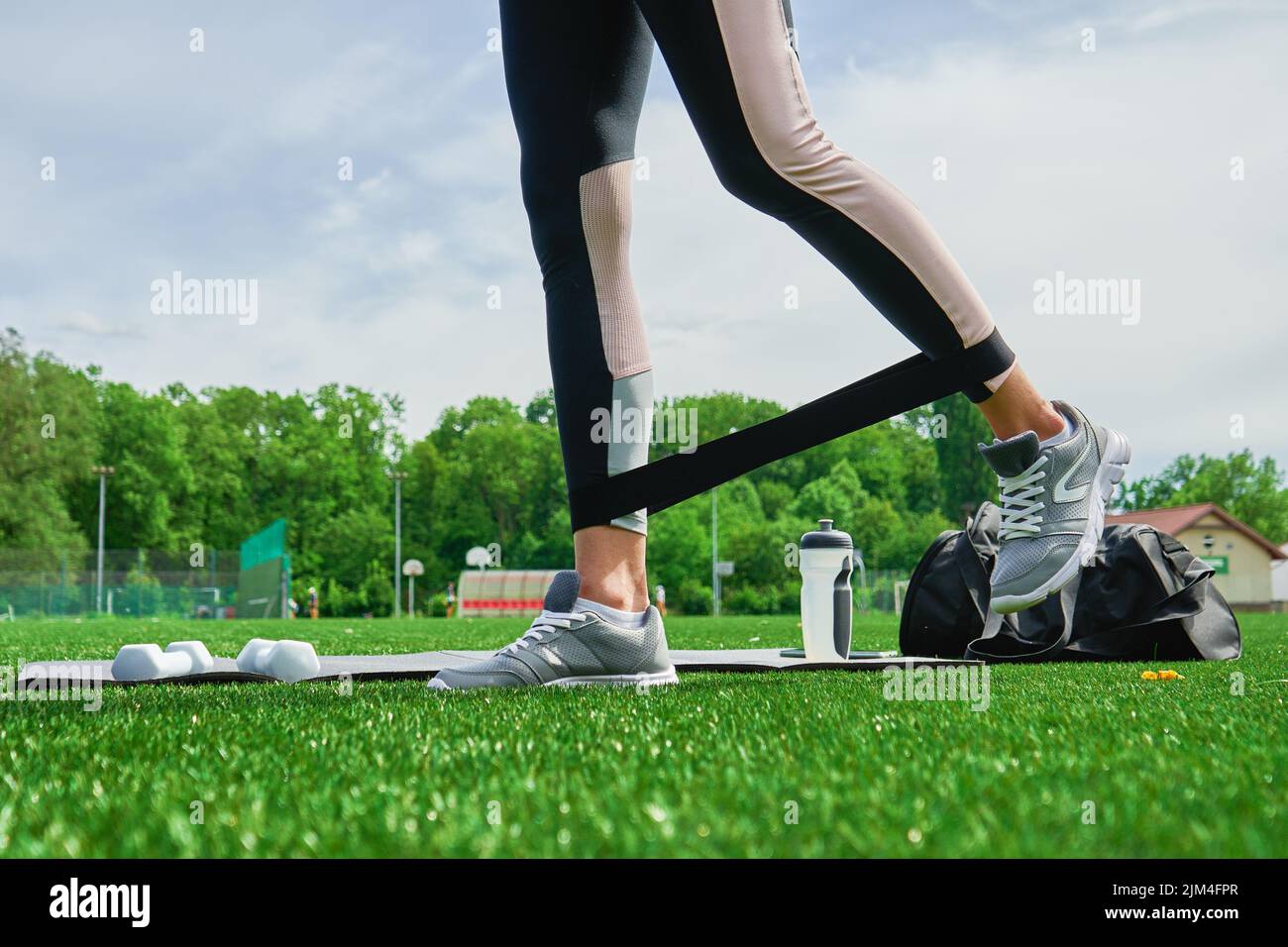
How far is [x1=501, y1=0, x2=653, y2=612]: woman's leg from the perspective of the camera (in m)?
2.24

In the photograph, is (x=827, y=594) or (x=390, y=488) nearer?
(x=827, y=594)

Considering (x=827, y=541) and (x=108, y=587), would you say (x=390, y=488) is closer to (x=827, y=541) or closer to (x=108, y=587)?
(x=108, y=587)

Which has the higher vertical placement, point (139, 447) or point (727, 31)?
point (139, 447)

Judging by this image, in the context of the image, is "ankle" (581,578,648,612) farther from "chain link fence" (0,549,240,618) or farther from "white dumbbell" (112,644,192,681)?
"chain link fence" (0,549,240,618)

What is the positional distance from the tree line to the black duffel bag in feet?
121

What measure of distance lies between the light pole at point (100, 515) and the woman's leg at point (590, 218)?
112 ft

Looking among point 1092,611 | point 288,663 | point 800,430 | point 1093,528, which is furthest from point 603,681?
point 1092,611

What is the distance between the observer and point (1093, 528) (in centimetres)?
208

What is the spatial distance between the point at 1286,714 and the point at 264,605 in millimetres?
31900

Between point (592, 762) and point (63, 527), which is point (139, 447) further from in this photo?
point (592, 762)

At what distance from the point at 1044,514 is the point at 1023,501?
0.05 metres

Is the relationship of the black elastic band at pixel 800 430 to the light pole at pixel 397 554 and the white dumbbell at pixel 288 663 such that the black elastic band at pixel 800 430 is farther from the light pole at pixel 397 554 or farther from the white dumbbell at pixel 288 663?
the light pole at pixel 397 554
